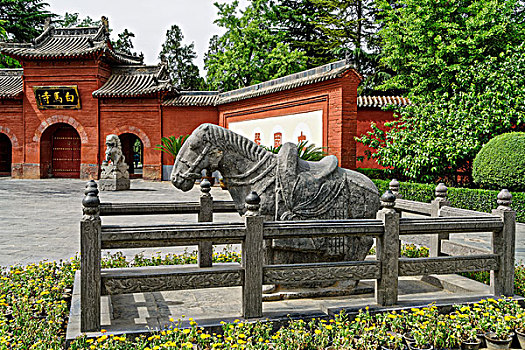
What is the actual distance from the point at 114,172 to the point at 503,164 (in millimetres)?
12553

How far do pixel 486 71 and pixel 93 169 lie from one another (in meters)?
16.7

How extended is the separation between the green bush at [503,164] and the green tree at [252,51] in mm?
13837

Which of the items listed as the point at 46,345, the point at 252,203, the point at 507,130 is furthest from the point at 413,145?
the point at 46,345

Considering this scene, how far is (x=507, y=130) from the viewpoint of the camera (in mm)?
11914

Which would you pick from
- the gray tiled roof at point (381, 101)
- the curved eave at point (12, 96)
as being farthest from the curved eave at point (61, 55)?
the gray tiled roof at point (381, 101)

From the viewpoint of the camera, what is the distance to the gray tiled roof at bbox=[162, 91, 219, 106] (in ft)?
68.7

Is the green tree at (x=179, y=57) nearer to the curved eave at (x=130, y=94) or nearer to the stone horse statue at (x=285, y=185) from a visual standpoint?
the curved eave at (x=130, y=94)

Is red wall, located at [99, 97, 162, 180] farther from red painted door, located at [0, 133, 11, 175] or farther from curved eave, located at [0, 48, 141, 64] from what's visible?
red painted door, located at [0, 133, 11, 175]

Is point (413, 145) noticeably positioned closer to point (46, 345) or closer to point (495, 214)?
point (495, 214)

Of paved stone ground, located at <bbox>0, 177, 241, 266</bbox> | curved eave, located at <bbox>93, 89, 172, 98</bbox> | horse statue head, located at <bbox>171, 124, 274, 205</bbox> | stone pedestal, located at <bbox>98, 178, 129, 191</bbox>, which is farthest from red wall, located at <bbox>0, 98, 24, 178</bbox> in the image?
horse statue head, located at <bbox>171, 124, 274, 205</bbox>

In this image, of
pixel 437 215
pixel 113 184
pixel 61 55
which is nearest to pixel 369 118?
pixel 113 184

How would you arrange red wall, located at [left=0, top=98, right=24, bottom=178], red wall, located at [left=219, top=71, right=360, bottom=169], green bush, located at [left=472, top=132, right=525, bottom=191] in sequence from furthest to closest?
red wall, located at [left=0, top=98, right=24, bottom=178], red wall, located at [left=219, top=71, right=360, bottom=169], green bush, located at [left=472, top=132, right=525, bottom=191]

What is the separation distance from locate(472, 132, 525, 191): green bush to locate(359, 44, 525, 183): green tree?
2.71 feet

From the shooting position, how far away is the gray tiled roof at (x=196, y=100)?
2094cm
